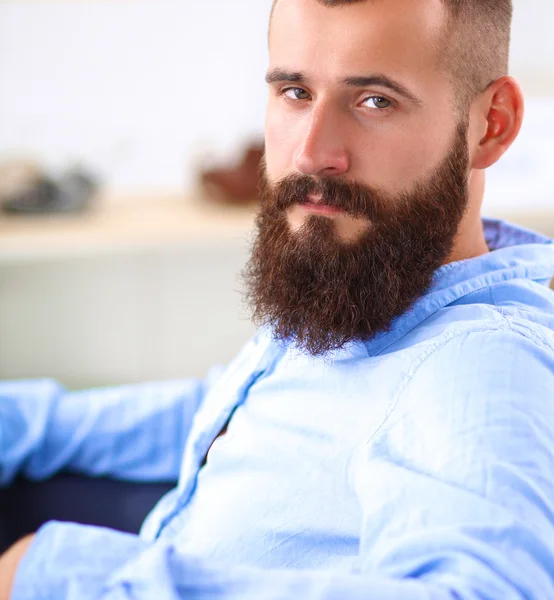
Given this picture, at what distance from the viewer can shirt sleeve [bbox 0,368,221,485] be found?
1.25 metres

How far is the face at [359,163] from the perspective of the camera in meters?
0.87

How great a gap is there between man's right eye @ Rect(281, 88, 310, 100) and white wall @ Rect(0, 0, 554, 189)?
1364mm

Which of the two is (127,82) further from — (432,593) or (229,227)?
(432,593)

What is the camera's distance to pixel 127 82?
7.50 ft

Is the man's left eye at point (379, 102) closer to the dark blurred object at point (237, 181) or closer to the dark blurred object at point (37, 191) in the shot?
the dark blurred object at point (237, 181)

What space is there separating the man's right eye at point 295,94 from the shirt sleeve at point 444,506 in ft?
1.12

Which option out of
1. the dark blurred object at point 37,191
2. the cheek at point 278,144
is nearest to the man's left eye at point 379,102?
the cheek at point 278,144

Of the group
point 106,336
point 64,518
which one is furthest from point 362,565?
point 106,336

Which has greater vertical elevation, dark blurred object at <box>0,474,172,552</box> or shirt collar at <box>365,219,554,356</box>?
shirt collar at <box>365,219,554,356</box>

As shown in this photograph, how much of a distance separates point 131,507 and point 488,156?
74 centimetres

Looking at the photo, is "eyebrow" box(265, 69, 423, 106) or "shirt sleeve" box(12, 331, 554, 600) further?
"eyebrow" box(265, 69, 423, 106)

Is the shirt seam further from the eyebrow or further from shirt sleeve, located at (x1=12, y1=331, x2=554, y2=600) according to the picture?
the eyebrow

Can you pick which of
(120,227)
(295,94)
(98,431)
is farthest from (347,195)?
(120,227)

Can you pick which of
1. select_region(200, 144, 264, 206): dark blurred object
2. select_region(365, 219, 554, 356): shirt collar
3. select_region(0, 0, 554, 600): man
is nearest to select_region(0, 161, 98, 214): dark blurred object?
select_region(200, 144, 264, 206): dark blurred object
